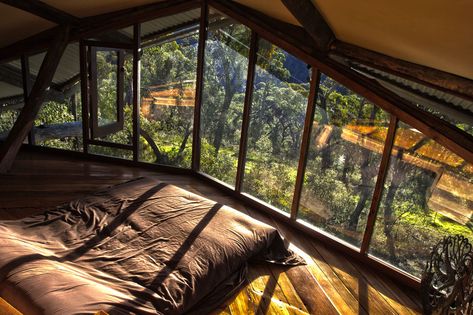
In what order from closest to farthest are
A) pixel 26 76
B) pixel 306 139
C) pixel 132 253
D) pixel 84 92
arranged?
pixel 132 253
pixel 306 139
pixel 84 92
pixel 26 76

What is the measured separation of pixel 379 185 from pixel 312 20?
64.3 inches

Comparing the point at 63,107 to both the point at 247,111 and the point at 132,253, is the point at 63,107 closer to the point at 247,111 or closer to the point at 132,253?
the point at 247,111

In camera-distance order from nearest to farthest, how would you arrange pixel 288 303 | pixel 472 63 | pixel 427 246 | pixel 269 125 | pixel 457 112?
pixel 472 63 → pixel 288 303 → pixel 457 112 → pixel 427 246 → pixel 269 125

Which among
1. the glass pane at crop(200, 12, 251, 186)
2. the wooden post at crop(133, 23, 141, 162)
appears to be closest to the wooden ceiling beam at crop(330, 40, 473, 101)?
the glass pane at crop(200, 12, 251, 186)

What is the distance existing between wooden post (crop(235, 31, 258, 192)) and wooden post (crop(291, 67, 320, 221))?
32.1 inches

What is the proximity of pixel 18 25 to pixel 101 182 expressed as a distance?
93.3 inches

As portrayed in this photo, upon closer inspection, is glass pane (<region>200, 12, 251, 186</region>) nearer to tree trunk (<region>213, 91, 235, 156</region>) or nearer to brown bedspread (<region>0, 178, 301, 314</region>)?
tree trunk (<region>213, 91, 235, 156</region>)

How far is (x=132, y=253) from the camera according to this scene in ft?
8.26

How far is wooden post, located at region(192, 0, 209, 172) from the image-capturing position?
4.48 metres

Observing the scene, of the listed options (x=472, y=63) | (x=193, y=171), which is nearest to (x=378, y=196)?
(x=472, y=63)

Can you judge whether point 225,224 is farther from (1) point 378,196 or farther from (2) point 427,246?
(2) point 427,246

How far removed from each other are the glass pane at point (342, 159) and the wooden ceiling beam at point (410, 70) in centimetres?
47

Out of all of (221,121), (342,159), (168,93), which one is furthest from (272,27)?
(168,93)

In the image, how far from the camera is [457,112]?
2795mm
